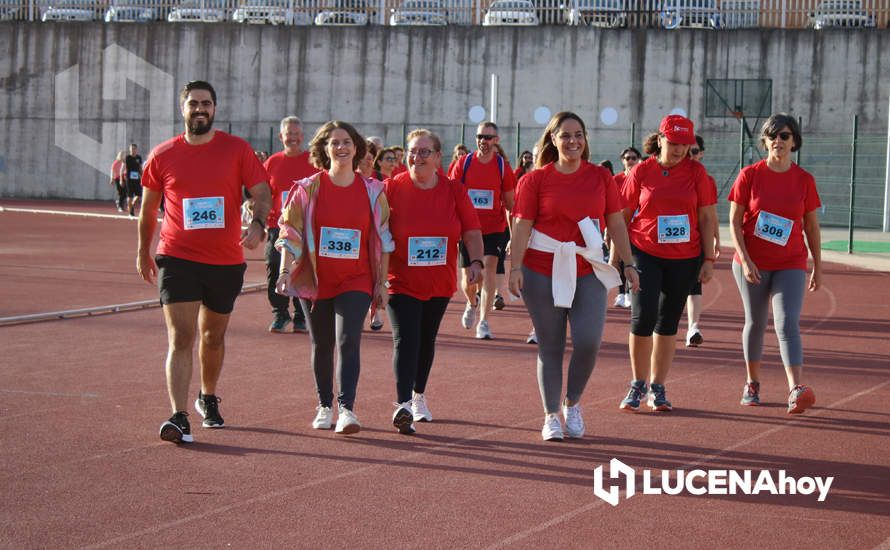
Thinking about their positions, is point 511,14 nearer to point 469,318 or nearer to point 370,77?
point 370,77

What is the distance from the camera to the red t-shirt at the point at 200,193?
289 inches

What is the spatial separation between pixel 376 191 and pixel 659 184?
2.16 m

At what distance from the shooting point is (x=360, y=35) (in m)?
36.9

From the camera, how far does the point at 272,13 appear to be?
1494 inches

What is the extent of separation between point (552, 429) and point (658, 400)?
1.30m

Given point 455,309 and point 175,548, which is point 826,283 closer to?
point 455,309

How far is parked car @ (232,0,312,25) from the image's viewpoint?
37.8 meters

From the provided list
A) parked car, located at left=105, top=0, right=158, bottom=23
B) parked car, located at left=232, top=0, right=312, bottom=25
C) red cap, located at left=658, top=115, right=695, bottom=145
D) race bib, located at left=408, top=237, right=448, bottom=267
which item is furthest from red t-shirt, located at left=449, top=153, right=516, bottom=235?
parked car, located at left=105, top=0, right=158, bottom=23

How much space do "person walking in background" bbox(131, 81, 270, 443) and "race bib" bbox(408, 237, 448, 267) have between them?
3.11 ft

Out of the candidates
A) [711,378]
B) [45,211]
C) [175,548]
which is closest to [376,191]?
[175,548]

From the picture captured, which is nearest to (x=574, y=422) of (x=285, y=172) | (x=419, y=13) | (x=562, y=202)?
(x=562, y=202)

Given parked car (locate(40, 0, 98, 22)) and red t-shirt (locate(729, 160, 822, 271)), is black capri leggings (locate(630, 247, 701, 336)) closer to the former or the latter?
red t-shirt (locate(729, 160, 822, 271))

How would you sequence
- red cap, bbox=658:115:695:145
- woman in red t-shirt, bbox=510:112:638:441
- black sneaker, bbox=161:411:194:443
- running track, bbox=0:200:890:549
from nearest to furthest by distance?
running track, bbox=0:200:890:549, black sneaker, bbox=161:411:194:443, woman in red t-shirt, bbox=510:112:638:441, red cap, bbox=658:115:695:145

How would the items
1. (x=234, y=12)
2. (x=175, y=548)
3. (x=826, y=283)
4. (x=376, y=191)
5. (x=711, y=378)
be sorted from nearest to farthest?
1. (x=175, y=548)
2. (x=376, y=191)
3. (x=711, y=378)
4. (x=826, y=283)
5. (x=234, y=12)
